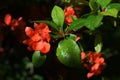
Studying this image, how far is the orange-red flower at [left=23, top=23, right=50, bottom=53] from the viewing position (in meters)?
1.64

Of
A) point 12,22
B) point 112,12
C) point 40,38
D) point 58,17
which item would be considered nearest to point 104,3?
point 112,12

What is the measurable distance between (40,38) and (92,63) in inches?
11.2

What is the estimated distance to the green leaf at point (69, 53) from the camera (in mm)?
1550

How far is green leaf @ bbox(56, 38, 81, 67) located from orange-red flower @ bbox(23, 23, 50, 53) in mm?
87

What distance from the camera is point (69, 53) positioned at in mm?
1556

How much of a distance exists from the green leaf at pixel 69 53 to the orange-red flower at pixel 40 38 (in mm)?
87

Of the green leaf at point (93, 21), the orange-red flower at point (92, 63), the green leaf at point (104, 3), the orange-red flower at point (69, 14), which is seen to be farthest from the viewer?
the orange-red flower at point (92, 63)

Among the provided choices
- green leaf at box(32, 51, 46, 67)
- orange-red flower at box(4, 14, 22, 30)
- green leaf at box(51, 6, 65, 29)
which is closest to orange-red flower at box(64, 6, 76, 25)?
green leaf at box(51, 6, 65, 29)

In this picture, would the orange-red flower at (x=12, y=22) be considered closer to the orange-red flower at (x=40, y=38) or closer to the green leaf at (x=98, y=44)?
the orange-red flower at (x=40, y=38)

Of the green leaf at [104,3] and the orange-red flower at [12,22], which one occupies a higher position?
the green leaf at [104,3]

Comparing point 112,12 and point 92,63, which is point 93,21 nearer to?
point 112,12

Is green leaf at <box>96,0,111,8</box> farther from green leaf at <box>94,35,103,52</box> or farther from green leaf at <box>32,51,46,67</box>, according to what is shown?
green leaf at <box>32,51,46,67</box>

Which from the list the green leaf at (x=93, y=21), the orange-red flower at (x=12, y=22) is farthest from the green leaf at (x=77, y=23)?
the orange-red flower at (x=12, y=22)

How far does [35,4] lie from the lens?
2.51 metres
